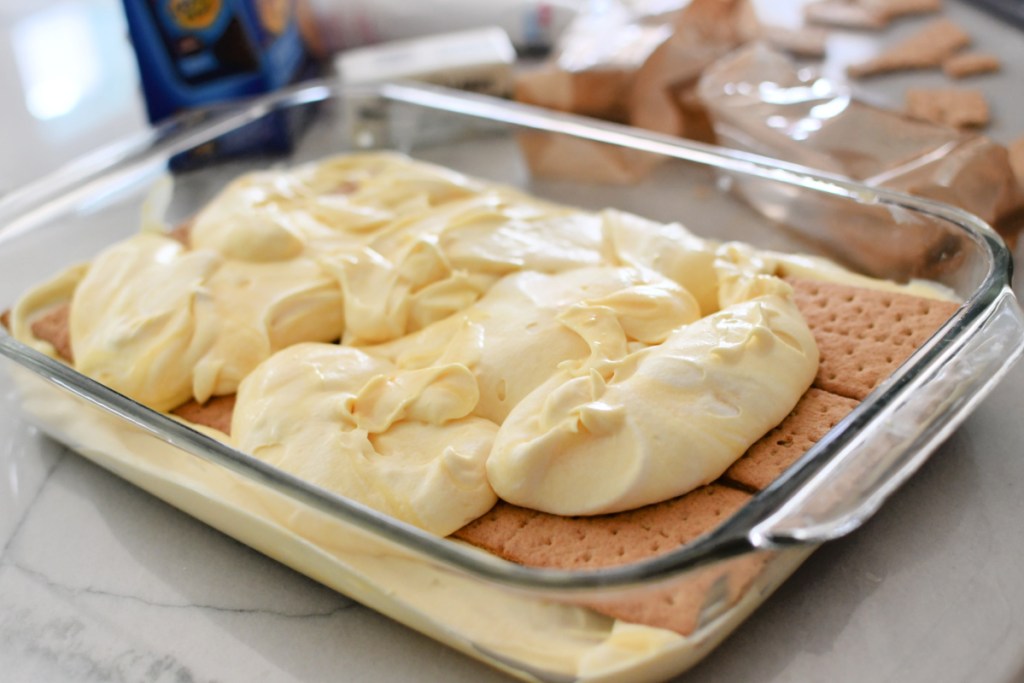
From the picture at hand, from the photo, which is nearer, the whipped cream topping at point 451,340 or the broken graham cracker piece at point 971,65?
the whipped cream topping at point 451,340

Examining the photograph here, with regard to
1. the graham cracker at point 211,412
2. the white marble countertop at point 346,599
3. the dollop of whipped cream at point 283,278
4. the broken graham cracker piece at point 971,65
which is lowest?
the white marble countertop at point 346,599

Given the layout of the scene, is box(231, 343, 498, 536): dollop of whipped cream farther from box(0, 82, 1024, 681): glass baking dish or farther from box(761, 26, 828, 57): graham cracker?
box(761, 26, 828, 57): graham cracker

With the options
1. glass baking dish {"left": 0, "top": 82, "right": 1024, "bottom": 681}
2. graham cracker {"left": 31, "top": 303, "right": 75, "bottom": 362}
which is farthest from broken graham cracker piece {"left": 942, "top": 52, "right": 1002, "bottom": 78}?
graham cracker {"left": 31, "top": 303, "right": 75, "bottom": 362}

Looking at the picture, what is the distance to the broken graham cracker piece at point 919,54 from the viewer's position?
5.42 ft

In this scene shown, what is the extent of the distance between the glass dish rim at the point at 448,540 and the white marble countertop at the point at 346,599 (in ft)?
0.51

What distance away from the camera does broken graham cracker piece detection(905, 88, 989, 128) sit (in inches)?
57.9

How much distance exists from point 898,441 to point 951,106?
91cm

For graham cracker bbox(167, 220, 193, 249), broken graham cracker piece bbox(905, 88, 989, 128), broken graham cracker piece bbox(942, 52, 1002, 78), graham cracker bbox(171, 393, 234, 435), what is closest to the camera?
graham cracker bbox(171, 393, 234, 435)

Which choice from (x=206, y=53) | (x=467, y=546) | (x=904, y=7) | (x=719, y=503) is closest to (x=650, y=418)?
(x=719, y=503)

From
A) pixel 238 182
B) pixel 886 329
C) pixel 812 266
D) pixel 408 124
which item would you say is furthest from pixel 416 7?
pixel 886 329

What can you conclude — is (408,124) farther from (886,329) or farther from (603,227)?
(886,329)

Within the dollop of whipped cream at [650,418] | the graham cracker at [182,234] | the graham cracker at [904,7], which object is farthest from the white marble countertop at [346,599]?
the graham cracker at [904,7]

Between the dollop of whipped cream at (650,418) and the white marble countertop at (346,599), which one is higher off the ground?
the dollop of whipped cream at (650,418)

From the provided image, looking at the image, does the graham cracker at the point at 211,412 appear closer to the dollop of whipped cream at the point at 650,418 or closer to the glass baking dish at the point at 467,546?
the glass baking dish at the point at 467,546
